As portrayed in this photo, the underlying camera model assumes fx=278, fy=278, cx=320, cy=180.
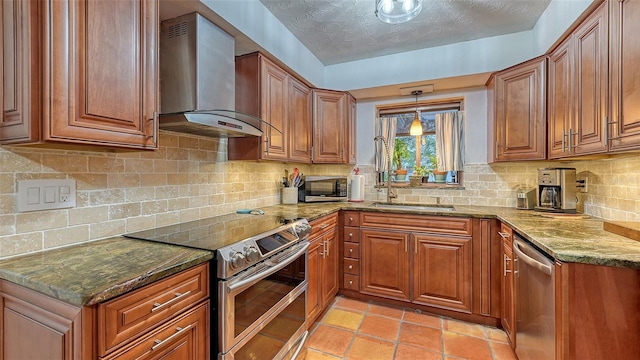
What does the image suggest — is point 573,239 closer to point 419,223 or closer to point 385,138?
point 419,223

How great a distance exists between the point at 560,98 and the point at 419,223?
136 cm

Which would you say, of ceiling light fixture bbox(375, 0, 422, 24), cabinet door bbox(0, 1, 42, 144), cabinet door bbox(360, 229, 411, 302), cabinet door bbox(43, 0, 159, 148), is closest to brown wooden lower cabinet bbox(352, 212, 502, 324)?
cabinet door bbox(360, 229, 411, 302)

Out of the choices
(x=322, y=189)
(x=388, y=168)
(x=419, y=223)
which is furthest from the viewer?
(x=388, y=168)

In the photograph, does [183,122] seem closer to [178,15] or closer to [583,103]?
[178,15]

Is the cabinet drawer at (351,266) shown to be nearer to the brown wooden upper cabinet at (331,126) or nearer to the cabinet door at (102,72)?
the brown wooden upper cabinet at (331,126)

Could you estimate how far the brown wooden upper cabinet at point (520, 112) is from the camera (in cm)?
219

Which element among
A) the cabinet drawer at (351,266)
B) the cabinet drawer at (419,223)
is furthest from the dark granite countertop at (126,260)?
the cabinet drawer at (351,266)

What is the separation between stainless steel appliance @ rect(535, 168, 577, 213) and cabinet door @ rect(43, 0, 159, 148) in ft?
9.07

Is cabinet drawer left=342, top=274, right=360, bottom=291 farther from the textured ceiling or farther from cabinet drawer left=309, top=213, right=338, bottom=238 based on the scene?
the textured ceiling

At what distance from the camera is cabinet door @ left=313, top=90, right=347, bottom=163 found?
2908 mm

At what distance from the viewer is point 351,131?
325 centimetres

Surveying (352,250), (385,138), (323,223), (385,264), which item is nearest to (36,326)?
(323,223)

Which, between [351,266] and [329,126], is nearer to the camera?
[351,266]

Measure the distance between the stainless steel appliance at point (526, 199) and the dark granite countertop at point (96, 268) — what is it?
2689mm
